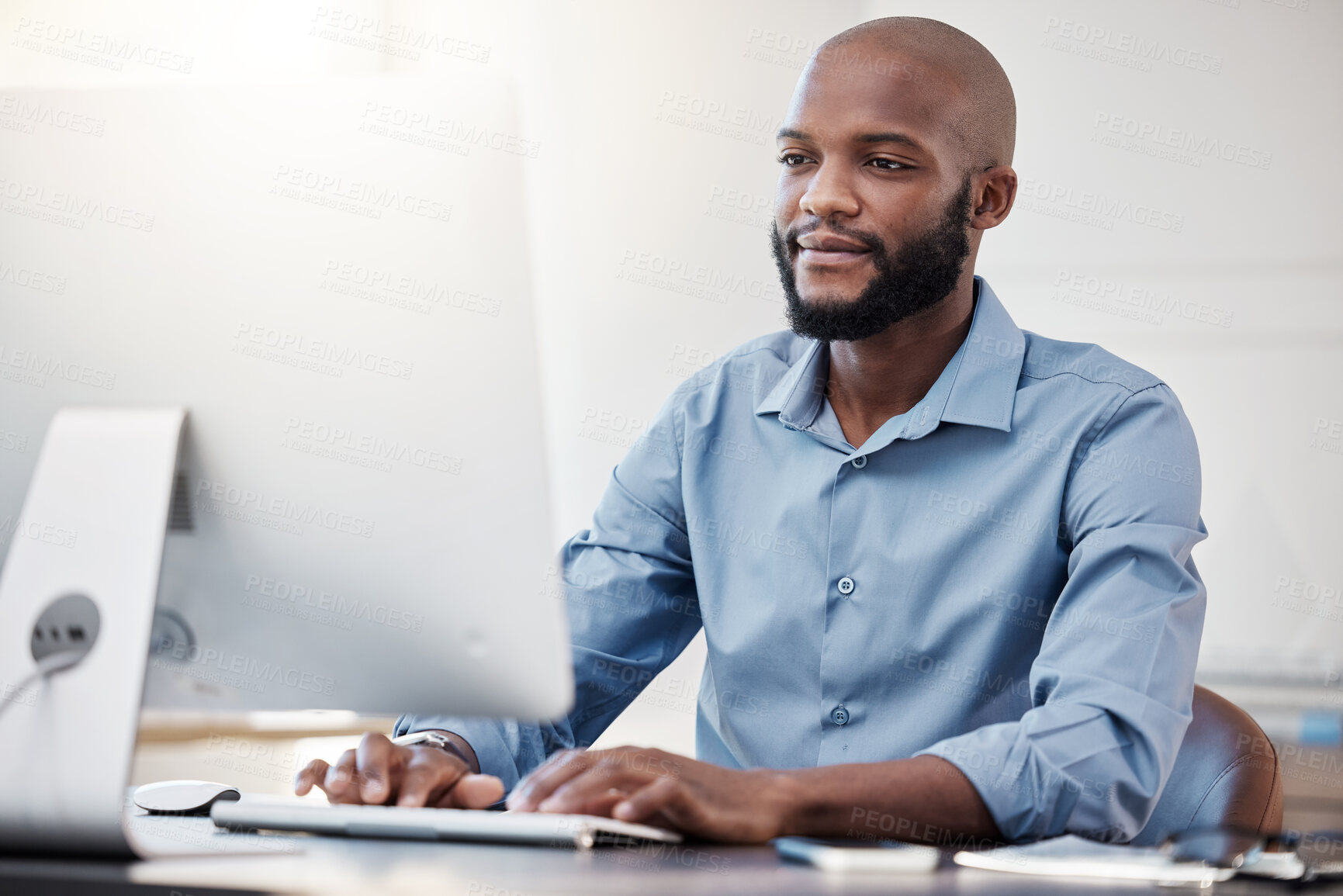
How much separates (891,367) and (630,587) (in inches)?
17.8

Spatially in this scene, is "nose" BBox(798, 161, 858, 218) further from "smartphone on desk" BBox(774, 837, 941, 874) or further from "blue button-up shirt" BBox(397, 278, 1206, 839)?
"smartphone on desk" BBox(774, 837, 941, 874)

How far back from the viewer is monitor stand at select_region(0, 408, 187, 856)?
0.69 m

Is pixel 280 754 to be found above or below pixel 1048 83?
below

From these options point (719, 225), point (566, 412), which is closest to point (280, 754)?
point (566, 412)

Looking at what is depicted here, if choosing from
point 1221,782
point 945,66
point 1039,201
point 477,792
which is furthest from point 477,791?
point 1039,201

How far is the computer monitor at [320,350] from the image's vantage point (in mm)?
722

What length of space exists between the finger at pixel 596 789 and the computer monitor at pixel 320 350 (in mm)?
118

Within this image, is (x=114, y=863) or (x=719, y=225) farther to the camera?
(x=719, y=225)

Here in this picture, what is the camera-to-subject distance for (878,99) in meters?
1.48

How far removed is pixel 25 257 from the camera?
0.77m

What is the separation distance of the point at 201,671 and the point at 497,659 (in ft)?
0.71

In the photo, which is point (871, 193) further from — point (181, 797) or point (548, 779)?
point (181, 797)

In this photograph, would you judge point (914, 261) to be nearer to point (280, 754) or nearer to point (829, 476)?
point (829, 476)

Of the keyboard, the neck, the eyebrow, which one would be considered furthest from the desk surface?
the eyebrow
